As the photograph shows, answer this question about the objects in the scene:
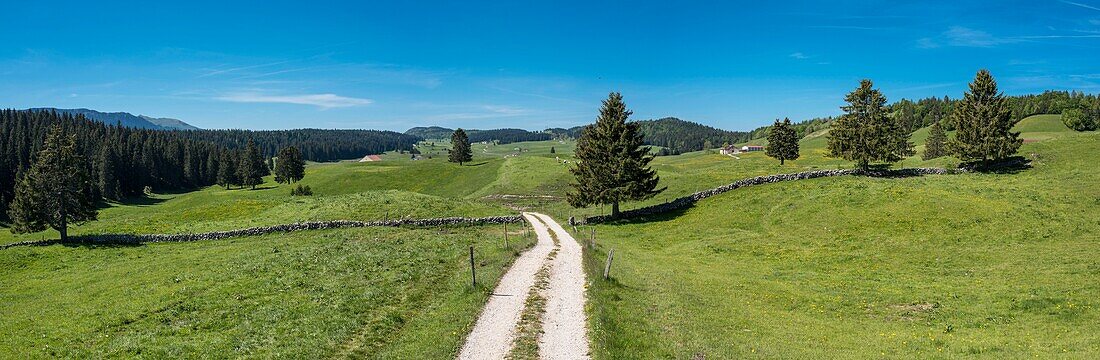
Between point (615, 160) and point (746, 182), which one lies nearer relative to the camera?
point (615, 160)

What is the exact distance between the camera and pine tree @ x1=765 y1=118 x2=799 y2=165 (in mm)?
94875

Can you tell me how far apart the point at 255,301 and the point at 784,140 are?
91.9 metres

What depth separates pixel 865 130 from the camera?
197ft

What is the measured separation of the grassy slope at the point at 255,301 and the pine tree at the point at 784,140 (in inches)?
2828

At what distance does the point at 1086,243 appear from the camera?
103ft

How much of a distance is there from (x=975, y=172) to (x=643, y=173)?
125ft

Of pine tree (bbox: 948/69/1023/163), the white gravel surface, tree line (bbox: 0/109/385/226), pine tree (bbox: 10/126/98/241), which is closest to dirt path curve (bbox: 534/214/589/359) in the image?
the white gravel surface

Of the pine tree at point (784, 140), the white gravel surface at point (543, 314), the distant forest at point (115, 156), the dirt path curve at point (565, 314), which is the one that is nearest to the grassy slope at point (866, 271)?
the dirt path curve at point (565, 314)

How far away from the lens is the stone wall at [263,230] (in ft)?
166

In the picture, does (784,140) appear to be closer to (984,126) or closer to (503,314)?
(984,126)

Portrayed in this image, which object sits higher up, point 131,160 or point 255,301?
point 131,160

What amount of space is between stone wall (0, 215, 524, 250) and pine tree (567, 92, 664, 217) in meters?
9.53

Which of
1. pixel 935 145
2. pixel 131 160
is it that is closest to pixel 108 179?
pixel 131 160

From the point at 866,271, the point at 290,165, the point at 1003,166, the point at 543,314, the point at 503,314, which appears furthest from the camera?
the point at 290,165
